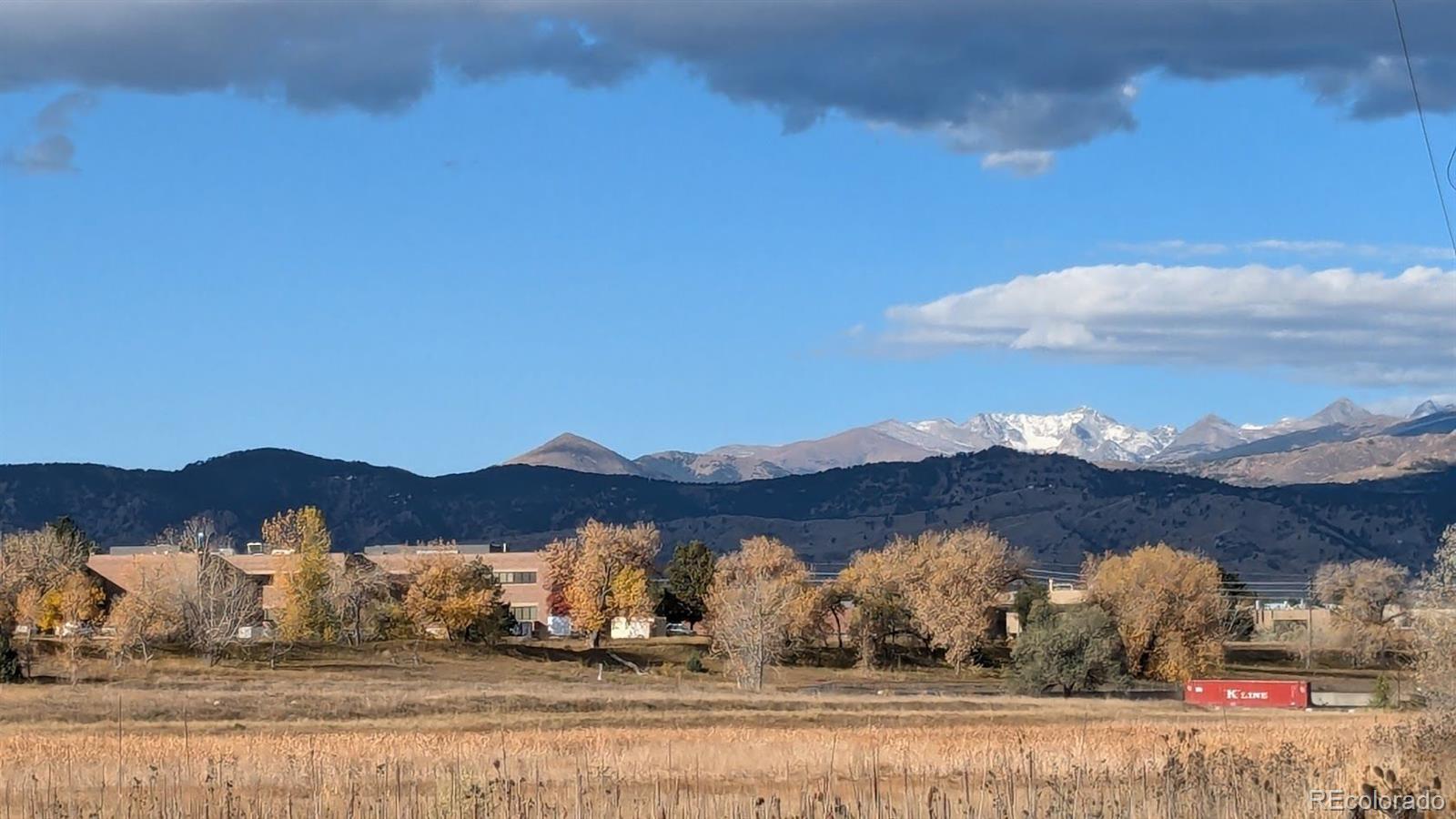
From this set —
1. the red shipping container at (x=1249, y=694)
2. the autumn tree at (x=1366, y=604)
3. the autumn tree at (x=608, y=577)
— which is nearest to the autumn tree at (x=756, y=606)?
the autumn tree at (x=608, y=577)

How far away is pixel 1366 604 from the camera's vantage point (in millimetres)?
145000

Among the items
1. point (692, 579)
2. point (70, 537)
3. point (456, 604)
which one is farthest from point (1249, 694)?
point (70, 537)

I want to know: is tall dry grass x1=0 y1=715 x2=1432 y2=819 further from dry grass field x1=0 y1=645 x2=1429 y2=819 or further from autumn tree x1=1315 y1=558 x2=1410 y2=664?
autumn tree x1=1315 y1=558 x2=1410 y2=664

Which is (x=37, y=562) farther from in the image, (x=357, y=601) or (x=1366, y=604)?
(x=1366, y=604)

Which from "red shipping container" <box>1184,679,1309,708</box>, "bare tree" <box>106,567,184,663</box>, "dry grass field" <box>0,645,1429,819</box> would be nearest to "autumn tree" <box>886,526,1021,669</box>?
"dry grass field" <box>0,645,1429,819</box>

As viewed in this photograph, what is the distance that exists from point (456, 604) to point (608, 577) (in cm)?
1933

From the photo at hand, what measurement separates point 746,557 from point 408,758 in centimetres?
11033

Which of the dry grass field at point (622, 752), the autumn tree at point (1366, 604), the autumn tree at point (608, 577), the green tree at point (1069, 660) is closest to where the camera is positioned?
the dry grass field at point (622, 752)

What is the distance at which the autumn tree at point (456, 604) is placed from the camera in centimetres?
13562

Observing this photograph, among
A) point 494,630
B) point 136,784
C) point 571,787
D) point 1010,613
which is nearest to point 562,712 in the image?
point 571,787

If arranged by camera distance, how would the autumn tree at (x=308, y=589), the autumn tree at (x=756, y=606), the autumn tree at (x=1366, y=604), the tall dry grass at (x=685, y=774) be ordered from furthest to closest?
the autumn tree at (x=1366, y=604) → the autumn tree at (x=308, y=589) → the autumn tree at (x=756, y=606) → the tall dry grass at (x=685, y=774)

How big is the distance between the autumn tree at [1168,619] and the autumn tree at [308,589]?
57.6 metres

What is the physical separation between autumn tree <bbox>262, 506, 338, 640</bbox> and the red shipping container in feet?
216

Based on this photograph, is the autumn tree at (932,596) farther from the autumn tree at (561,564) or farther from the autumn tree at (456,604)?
the autumn tree at (456,604)
